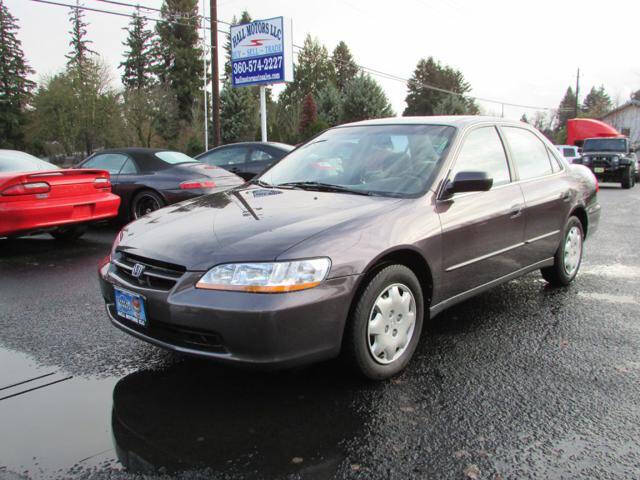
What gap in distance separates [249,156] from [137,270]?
8187mm

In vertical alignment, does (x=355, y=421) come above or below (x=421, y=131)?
below

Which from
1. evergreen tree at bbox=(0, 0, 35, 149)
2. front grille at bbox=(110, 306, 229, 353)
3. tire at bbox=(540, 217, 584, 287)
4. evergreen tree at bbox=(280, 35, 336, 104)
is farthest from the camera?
evergreen tree at bbox=(280, 35, 336, 104)

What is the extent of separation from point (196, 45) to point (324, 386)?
6672 cm

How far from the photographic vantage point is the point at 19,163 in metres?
7.21

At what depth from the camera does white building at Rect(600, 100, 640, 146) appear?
48.7 metres

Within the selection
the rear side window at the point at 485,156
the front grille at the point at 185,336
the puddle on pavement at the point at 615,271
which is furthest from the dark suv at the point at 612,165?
the front grille at the point at 185,336

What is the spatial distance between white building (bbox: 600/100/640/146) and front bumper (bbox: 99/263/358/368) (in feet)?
166

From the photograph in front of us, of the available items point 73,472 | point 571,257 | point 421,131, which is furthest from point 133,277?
point 571,257

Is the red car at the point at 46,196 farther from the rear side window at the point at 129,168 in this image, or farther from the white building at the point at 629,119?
the white building at the point at 629,119

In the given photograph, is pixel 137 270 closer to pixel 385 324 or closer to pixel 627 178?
pixel 385 324

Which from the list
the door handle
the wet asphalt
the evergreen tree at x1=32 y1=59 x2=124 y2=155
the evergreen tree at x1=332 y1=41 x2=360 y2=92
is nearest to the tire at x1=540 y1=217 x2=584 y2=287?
the wet asphalt

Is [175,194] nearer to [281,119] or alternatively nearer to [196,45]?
[281,119]

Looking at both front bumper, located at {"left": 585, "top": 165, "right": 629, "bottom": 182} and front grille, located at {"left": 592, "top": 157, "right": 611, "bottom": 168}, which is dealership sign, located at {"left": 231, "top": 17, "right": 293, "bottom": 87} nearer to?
front grille, located at {"left": 592, "top": 157, "right": 611, "bottom": 168}

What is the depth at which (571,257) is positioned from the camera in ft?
17.4
